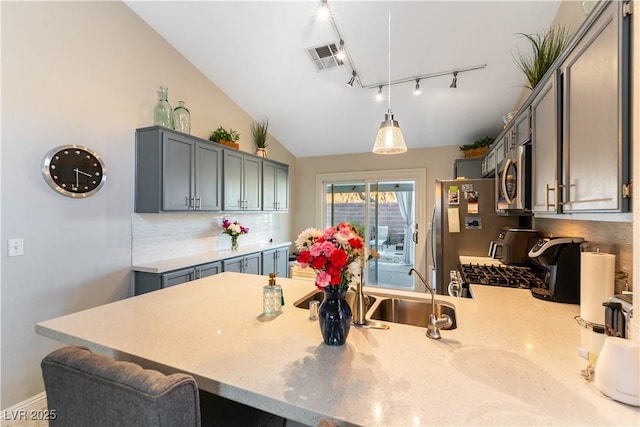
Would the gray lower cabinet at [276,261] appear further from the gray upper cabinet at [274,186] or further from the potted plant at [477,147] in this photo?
the potted plant at [477,147]

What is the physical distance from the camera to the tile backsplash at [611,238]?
4.33 ft

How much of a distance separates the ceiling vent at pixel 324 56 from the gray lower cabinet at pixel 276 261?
2.45m

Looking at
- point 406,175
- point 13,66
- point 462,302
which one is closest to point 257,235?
point 406,175

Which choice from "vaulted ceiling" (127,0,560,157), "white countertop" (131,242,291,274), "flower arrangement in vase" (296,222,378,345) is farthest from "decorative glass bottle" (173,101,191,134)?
"flower arrangement in vase" (296,222,378,345)

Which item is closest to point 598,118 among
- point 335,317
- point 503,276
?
point 335,317

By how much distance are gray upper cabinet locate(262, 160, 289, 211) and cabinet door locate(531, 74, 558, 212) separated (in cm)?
319

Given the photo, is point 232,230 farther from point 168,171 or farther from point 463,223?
point 463,223

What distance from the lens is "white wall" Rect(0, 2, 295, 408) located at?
76.1 inches

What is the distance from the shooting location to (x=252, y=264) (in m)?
3.73

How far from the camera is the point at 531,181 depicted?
182cm

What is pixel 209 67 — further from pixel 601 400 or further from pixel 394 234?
pixel 601 400

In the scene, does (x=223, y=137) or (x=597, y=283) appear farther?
(x=223, y=137)

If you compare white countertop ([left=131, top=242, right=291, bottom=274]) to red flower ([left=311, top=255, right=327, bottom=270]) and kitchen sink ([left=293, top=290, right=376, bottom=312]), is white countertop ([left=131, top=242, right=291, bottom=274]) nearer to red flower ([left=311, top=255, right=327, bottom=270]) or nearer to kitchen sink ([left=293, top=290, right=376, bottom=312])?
kitchen sink ([left=293, top=290, right=376, bottom=312])

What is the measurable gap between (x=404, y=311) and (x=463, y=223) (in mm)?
1695
